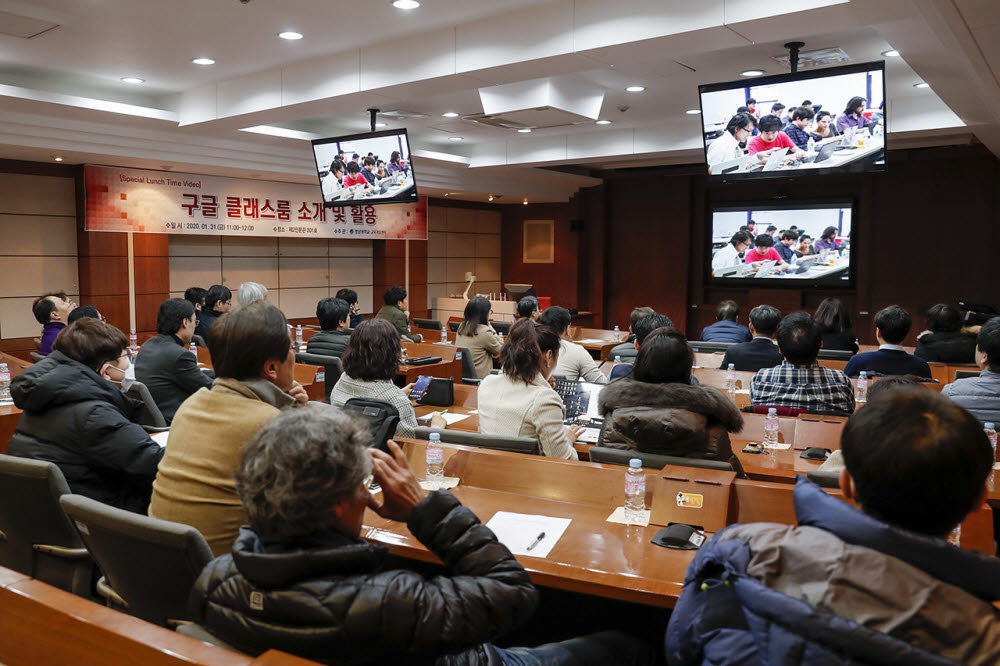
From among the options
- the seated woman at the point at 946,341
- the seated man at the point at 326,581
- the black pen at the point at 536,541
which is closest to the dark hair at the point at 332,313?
the black pen at the point at 536,541

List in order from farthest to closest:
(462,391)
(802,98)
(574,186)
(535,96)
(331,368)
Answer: (574,186) < (535,96) < (331,368) < (462,391) < (802,98)

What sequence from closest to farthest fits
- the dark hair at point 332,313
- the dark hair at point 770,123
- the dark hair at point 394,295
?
the dark hair at point 770,123
the dark hair at point 332,313
the dark hair at point 394,295

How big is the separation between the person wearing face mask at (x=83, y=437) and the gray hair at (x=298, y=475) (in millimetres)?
1442

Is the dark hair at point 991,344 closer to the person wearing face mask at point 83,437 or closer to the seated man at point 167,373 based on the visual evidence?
the person wearing face mask at point 83,437

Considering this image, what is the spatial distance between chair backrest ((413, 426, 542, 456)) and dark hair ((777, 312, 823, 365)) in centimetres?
161

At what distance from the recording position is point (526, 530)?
2.43 m

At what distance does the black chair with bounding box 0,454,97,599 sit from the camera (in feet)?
7.64

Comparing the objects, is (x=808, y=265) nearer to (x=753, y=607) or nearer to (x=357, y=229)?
(x=357, y=229)

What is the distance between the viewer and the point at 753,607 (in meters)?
1.18

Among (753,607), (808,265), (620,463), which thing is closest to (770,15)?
(620,463)

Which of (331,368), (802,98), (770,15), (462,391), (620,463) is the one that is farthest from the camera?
(331,368)

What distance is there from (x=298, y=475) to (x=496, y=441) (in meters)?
1.71

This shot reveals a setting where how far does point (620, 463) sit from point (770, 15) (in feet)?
7.82

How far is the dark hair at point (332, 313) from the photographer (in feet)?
19.4
